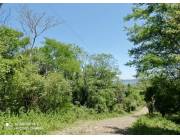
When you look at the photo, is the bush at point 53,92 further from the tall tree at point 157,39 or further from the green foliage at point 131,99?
the green foliage at point 131,99

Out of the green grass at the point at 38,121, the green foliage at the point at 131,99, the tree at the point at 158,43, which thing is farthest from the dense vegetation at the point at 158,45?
the green foliage at the point at 131,99

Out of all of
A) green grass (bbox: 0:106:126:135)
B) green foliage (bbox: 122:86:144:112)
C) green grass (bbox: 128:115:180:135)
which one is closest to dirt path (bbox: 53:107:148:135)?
green grass (bbox: 128:115:180:135)

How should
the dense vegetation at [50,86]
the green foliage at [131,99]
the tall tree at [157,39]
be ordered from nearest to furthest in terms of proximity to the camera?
the tall tree at [157,39], the dense vegetation at [50,86], the green foliage at [131,99]

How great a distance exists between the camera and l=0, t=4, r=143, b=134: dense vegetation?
23.0 metres

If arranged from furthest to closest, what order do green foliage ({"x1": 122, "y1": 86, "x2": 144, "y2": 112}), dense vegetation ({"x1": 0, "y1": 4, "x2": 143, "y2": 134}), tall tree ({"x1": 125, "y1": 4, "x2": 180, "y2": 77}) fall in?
green foliage ({"x1": 122, "y1": 86, "x2": 144, "y2": 112}), dense vegetation ({"x1": 0, "y1": 4, "x2": 143, "y2": 134}), tall tree ({"x1": 125, "y1": 4, "x2": 180, "y2": 77})

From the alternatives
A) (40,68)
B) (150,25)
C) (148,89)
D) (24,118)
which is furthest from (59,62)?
(150,25)

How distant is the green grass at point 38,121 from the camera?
57.0 feet

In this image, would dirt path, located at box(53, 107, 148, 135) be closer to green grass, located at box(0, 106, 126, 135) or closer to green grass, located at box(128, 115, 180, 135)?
green grass, located at box(128, 115, 180, 135)

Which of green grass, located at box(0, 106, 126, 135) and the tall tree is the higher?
the tall tree

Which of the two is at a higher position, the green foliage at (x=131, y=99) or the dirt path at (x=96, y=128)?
the green foliage at (x=131, y=99)

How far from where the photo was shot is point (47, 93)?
26125mm

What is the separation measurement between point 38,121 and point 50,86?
4.56 m

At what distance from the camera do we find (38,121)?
71.3 feet

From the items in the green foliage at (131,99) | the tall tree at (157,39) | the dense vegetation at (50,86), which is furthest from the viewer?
the green foliage at (131,99)
